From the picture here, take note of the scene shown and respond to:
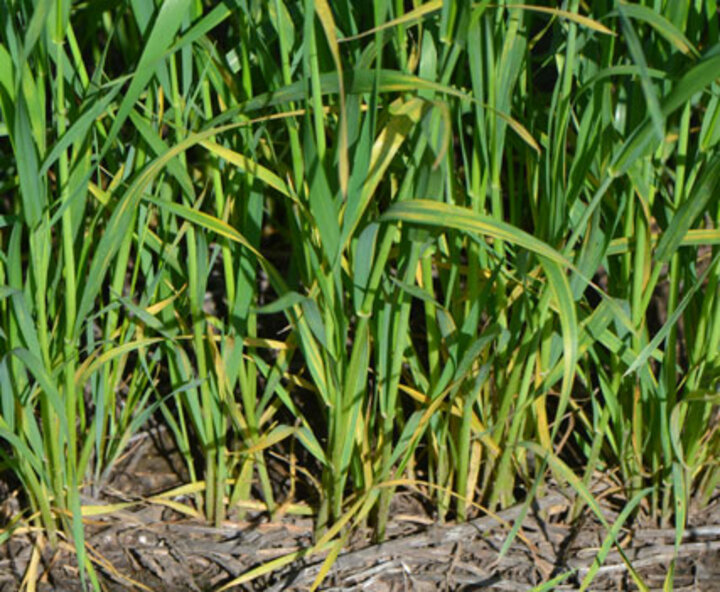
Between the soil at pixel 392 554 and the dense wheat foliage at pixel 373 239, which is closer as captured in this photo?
the dense wheat foliage at pixel 373 239

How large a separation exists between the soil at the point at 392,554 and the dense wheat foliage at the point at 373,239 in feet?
0.10

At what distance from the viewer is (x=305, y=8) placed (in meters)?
0.82

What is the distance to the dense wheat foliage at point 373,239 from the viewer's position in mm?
872

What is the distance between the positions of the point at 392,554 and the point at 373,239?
0.40 metres

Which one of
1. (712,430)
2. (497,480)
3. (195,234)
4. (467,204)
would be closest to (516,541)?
(497,480)

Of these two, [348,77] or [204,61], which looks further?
[204,61]

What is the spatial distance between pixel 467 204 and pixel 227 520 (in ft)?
1.53

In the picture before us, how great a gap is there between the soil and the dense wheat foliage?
3 cm

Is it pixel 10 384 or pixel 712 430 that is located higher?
pixel 10 384

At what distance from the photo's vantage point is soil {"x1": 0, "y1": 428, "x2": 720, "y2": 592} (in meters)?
1.10

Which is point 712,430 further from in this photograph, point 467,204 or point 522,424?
point 467,204

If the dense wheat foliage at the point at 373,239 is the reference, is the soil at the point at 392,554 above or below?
below

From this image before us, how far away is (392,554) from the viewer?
43.9 inches

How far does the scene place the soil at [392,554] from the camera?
1096mm
